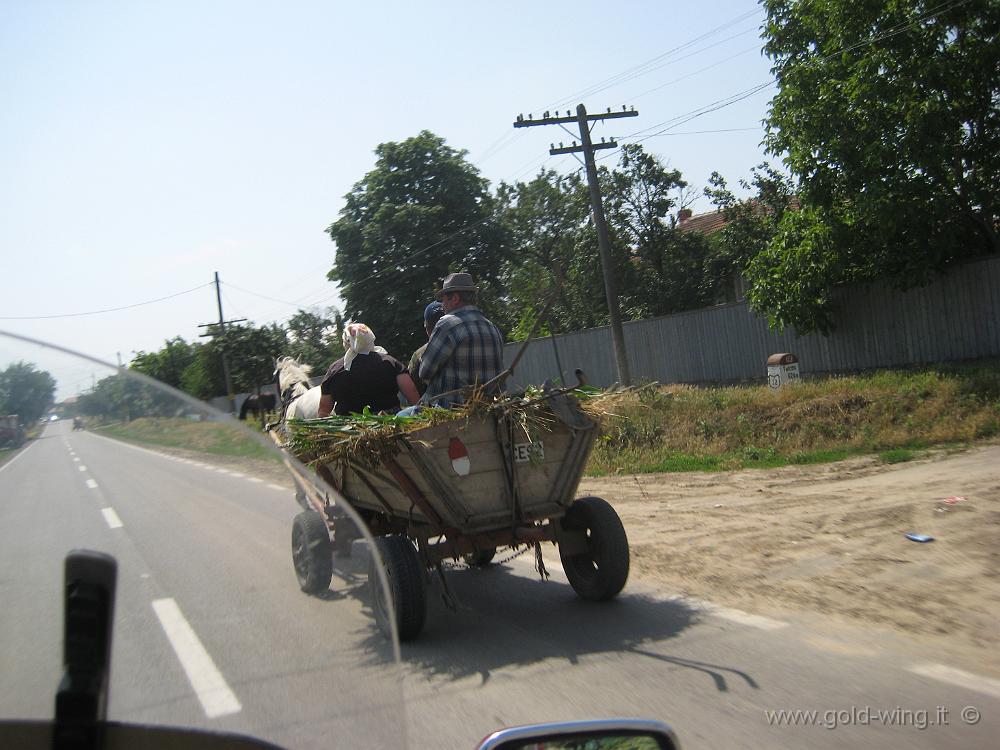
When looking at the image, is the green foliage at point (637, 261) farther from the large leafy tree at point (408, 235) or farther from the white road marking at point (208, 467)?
the white road marking at point (208, 467)

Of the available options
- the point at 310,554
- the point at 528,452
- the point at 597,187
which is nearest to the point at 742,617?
the point at 528,452

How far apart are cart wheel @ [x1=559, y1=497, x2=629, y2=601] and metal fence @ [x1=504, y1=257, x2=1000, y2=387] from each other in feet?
Answer: 21.2

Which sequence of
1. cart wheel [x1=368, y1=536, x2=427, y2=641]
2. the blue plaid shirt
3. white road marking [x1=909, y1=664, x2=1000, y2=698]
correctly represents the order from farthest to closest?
the blue plaid shirt → cart wheel [x1=368, y1=536, x2=427, y2=641] → white road marking [x1=909, y1=664, x2=1000, y2=698]

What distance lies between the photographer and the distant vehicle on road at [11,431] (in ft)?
5.11

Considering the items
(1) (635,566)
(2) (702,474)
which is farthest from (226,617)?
(2) (702,474)

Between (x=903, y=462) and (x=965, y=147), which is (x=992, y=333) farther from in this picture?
(x=903, y=462)

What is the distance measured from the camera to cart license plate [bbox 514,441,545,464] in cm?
553

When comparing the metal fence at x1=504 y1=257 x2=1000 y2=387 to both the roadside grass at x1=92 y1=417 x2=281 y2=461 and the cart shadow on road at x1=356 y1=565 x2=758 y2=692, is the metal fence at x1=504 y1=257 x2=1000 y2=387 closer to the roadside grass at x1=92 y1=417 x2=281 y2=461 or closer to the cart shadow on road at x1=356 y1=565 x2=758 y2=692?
the cart shadow on road at x1=356 y1=565 x2=758 y2=692

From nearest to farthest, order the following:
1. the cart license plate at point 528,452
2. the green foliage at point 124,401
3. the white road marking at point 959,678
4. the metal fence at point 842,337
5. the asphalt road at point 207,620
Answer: the asphalt road at point 207,620
the green foliage at point 124,401
the white road marking at point 959,678
the cart license plate at point 528,452
the metal fence at point 842,337

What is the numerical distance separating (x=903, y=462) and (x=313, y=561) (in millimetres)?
10582

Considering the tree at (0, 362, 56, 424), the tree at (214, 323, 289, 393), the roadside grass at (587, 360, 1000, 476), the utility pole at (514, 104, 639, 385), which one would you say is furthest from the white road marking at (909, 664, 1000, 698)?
the tree at (214, 323, 289, 393)

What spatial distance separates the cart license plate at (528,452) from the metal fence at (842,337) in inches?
277

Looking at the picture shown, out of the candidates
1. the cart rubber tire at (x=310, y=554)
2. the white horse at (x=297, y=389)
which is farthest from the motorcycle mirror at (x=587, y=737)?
the white horse at (x=297, y=389)

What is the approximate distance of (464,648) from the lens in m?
5.36
